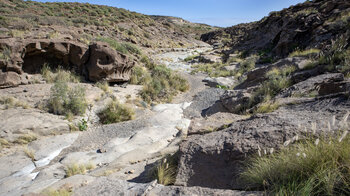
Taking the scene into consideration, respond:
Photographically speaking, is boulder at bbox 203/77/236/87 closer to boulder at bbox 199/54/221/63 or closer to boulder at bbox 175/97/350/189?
boulder at bbox 199/54/221/63

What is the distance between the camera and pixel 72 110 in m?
6.60

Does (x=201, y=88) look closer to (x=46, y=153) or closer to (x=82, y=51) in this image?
(x=82, y=51)

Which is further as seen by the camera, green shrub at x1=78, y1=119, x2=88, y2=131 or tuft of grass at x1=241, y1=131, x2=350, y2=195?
green shrub at x1=78, y1=119, x2=88, y2=131

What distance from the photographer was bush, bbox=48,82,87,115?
21.1ft

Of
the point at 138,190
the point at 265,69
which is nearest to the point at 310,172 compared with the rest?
the point at 138,190

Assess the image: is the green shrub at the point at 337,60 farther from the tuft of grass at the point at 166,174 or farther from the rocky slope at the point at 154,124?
the tuft of grass at the point at 166,174

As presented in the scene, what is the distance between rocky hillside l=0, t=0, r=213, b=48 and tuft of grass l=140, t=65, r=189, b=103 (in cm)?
583

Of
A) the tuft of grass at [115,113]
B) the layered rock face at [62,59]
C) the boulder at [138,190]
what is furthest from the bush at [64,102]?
the boulder at [138,190]

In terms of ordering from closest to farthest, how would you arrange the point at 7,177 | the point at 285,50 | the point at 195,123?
the point at 195,123
the point at 7,177
the point at 285,50

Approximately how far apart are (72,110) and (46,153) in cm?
216

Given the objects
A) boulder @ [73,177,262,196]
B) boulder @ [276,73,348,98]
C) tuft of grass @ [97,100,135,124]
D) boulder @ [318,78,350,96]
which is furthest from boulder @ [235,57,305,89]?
boulder @ [73,177,262,196]

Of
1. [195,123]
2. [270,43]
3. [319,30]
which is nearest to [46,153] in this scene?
[195,123]

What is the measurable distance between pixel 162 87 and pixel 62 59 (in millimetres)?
5506

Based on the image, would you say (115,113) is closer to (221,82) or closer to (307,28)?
(221,82)
